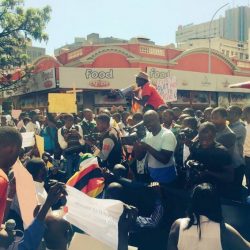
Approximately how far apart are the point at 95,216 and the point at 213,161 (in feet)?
5.85

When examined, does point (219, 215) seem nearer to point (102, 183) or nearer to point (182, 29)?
point (102, 183)

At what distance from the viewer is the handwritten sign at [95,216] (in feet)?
8.47

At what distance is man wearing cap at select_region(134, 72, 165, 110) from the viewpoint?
23.3 ft

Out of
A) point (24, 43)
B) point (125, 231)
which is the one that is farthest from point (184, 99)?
point (125, 231)

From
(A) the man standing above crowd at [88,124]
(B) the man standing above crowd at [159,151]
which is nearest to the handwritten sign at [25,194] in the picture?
(B) the man standing above crowd at [159,151]

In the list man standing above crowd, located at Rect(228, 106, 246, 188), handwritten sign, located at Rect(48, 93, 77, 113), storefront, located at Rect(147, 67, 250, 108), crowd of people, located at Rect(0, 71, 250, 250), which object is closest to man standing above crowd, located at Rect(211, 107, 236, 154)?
crowd of people, located at Rect(0, 71, 250, 250)

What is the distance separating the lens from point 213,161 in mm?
4023

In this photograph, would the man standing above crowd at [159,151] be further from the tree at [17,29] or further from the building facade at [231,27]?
the building facade at [231,27]

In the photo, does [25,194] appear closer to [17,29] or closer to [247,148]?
[247,148]

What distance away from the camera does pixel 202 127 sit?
4223mm

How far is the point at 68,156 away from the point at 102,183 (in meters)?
1.87

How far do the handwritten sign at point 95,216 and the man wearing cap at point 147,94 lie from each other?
4540mm

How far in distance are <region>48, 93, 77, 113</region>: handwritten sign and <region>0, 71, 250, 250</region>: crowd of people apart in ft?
7.04

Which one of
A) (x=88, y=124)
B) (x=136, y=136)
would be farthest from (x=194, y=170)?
(x=88, y=124)
